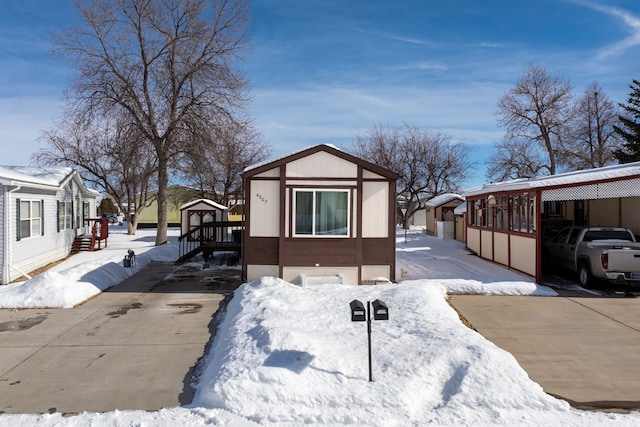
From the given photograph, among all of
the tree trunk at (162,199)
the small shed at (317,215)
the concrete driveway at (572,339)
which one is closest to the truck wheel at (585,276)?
the concrete driveway at (572,339)

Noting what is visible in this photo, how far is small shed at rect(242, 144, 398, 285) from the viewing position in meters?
11.6

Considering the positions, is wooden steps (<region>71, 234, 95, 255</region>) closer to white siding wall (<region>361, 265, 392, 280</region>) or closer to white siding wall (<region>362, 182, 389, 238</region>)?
white siding wall (<region>361, 265, 392, 280</region>)

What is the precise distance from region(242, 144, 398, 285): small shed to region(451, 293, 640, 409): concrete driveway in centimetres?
284

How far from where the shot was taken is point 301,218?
11750 mm

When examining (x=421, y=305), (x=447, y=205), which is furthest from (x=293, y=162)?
(x=447, y=205)

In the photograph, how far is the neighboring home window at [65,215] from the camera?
19.0 metres

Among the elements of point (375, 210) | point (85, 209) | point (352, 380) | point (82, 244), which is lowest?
point (352, 380)

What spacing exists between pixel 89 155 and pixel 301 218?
27554mm

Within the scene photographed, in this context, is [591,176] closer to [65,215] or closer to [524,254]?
[524,254]

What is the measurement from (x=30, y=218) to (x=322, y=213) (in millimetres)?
10757

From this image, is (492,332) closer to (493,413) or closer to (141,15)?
(493,413)

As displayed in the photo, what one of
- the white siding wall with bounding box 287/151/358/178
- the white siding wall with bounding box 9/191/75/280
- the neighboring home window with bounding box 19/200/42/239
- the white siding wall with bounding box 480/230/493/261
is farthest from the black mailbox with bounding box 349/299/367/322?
the neighboring home window with bounding box 19/200/42/239

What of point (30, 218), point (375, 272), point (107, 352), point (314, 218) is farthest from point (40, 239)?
point (375, 272)

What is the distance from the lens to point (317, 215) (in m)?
11.7
